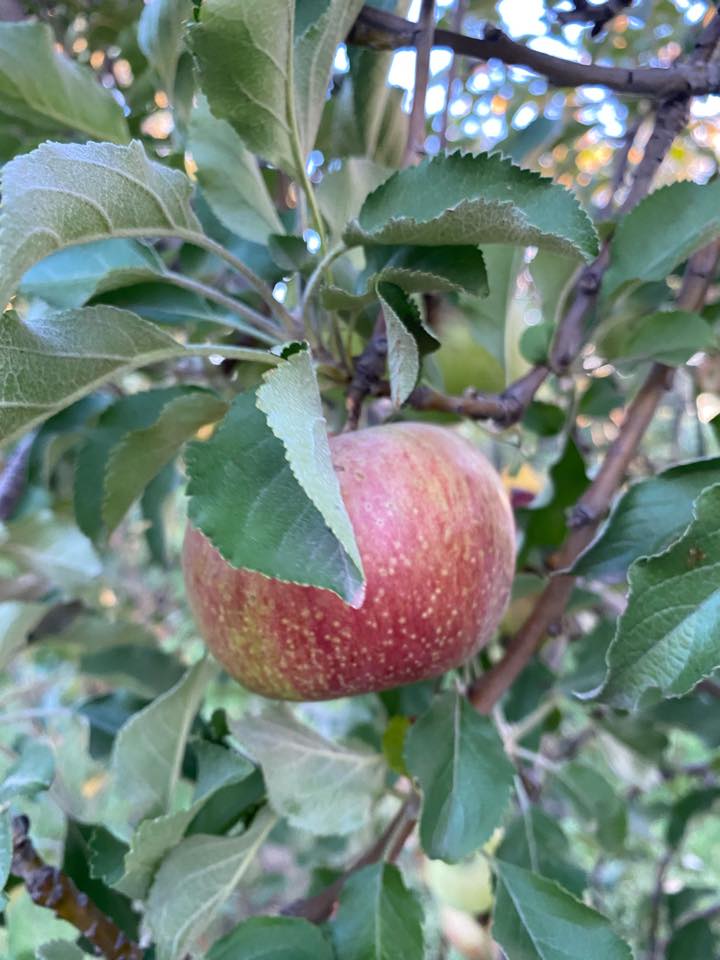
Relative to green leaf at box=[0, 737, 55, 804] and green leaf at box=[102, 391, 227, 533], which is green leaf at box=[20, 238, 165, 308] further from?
green leaf at box=[0, 737, 55, 804]

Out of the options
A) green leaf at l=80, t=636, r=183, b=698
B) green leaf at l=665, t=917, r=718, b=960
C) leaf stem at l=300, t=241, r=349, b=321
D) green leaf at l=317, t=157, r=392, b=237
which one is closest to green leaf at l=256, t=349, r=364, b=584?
leaf stem at l=300, t=241, r=349, b=321

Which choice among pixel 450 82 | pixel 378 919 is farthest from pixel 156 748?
pixel 450 82

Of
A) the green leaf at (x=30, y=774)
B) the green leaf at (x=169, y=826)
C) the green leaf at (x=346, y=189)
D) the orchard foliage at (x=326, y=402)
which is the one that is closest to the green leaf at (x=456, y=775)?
the orchard foliage at (x=326, y=402)

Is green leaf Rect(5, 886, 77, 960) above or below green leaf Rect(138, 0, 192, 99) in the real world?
below

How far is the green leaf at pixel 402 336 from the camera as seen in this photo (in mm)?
419

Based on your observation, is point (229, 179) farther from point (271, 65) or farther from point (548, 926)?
point (548, 926)

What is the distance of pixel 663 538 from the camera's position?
0.52 m

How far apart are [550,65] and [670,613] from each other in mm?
400

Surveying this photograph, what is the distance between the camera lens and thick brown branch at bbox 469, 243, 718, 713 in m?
0.65

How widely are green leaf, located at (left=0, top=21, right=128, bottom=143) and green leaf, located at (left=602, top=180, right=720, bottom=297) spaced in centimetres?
37

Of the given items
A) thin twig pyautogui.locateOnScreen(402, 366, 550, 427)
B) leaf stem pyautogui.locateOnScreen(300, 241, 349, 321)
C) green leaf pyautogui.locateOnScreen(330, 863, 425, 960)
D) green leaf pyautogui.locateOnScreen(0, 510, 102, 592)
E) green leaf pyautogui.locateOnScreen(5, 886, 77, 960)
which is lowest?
green leaf pyautogui.locateOnScreen(5, 886, 77, 960)

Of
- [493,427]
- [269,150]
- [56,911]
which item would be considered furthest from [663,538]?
[56,911]

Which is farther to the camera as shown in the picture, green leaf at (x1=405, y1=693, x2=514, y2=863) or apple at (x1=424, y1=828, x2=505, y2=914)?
apple at (x1=424, y1=828, x2=505, y2=914)

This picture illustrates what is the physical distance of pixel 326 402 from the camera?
27.8 inches
